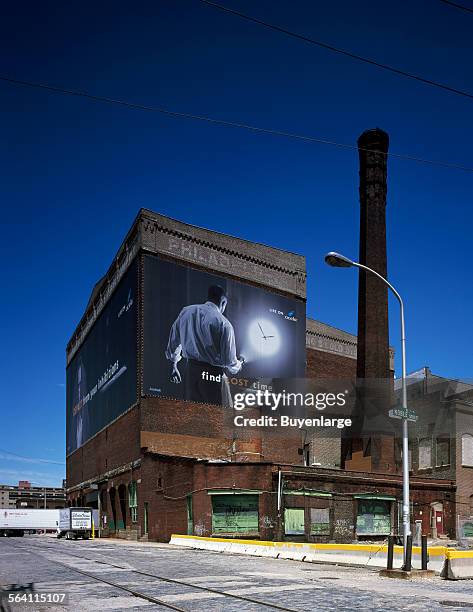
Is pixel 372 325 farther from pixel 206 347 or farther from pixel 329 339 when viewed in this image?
pixel 329 339

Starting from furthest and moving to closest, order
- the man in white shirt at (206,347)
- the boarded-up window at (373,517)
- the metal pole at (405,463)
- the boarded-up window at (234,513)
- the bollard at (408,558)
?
the man in white shirt at (206,347)
the boarded-up window at (373,517)
the boarded-up window at (234,513)
the metal pole at (405,463)
the bollard at (408,558)

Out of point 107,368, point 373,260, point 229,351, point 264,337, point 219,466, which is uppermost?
point 373,260

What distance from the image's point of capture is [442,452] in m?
54.9

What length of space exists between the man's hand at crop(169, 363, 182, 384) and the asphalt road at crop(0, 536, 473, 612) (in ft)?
106

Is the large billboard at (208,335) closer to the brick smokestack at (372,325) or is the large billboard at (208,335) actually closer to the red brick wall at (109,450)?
the red brick wall at (109,450)

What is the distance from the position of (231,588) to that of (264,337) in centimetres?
4716

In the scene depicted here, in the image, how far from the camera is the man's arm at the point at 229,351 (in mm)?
58719

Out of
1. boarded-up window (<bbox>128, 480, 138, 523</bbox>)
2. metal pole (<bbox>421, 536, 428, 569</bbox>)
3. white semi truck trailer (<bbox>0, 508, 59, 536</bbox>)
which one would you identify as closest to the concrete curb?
metal pole (<bbox>421, 536, 428, 569</bbox>)

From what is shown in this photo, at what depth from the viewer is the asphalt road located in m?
12.6

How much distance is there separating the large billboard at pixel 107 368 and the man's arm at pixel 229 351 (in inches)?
292

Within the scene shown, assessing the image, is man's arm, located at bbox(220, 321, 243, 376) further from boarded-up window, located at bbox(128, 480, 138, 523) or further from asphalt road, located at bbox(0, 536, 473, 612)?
asphalt road, located at bbox(0, 536, 473, 612)

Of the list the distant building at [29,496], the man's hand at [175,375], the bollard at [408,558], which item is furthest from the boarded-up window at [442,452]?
the distant building at [29,496]

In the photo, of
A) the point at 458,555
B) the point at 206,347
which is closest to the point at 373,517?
the point at 206,347

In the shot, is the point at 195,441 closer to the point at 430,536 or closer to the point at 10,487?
the point at 430,536
